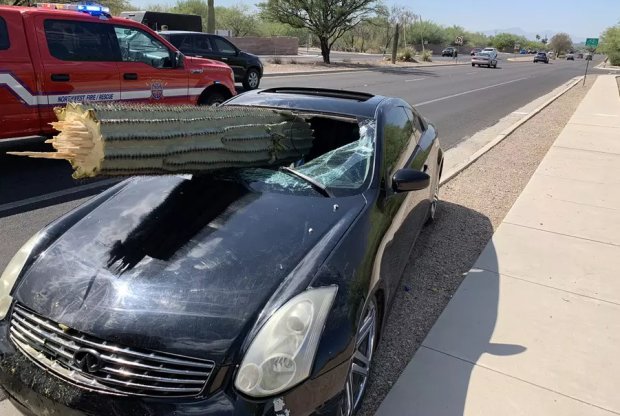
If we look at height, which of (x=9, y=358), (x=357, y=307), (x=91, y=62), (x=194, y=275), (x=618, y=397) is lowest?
(x=618, y=397)

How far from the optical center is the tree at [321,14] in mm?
35125

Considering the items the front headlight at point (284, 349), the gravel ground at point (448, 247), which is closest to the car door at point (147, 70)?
the gravel ground at point (448, 247)

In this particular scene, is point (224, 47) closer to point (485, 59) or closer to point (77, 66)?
point (77, 66)

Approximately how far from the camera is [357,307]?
89.7 inches

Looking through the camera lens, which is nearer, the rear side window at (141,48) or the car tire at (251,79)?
the rear side window at (141,48)

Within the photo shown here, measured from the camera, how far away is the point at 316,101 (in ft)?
12.9

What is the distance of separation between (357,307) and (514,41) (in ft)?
540

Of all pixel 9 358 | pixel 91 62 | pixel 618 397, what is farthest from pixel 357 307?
pixel 91 62

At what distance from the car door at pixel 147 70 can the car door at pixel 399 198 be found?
14.6 feet

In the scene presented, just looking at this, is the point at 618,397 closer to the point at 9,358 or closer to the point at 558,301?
the point at 558,301

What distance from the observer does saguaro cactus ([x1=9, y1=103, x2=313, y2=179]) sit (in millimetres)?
2332

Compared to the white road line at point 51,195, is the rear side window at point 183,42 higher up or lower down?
higher up

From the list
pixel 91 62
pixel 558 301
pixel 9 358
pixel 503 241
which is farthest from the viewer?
pixel 91 62

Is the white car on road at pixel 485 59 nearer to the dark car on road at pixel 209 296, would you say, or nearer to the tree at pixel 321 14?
the tree at pixel 321 14
